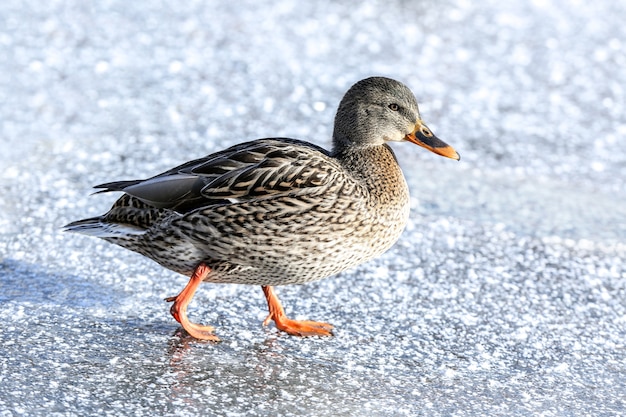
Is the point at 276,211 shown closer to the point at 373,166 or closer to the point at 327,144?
the point at 373,166

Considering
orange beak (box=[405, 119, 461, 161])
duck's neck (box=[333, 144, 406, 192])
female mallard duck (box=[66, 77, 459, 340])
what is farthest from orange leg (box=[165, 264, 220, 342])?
orange beak (box=[405, 119, 461, 161])

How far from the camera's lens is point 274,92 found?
6.52 m

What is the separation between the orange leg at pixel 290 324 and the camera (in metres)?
3.85

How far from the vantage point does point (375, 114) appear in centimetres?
398

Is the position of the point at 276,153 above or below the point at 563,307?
above

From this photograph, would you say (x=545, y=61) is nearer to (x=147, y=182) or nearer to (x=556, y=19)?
(x=556, y=19)

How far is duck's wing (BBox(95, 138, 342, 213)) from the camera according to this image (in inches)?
144

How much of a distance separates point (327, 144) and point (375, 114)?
198 cm

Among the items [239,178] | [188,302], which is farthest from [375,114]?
[188,302]

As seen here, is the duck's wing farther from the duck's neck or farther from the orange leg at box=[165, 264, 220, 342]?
the orange leg at box=[165, 264, 220, 342]

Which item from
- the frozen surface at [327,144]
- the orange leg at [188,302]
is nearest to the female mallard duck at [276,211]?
the orange leg at [188,302]

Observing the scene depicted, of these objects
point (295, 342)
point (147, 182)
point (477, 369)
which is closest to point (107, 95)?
point (147, 182)

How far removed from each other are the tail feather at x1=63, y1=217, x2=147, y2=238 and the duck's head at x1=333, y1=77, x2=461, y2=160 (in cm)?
90

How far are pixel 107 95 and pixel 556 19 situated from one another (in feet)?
13.3
